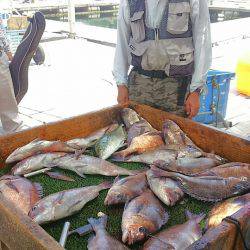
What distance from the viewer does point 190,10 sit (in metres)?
3.46

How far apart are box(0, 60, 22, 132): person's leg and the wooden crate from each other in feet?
10.1

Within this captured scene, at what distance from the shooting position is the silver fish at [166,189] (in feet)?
7.80

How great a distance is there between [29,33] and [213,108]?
3378 mm

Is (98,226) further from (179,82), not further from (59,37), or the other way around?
(59,37)

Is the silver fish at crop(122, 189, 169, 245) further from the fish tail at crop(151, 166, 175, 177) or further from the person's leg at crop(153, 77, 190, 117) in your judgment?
the person's leg at crop(153, 77, 190, 117)

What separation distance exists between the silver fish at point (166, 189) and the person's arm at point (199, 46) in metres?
1.28

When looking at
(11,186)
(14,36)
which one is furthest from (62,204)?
(14,36)

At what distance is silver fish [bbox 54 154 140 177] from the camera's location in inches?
111

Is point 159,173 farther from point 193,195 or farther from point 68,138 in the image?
point 68,138

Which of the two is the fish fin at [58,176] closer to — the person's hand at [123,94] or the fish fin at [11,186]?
the fish fin at [11,186]

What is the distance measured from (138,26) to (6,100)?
11.2 ft

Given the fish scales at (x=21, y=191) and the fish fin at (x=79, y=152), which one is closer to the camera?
the fish scales at (x=21, y=191)

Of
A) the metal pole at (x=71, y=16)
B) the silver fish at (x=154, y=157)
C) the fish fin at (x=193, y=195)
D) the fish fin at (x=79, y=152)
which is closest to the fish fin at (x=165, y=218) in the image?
the fish fin at (x=193, y=195)

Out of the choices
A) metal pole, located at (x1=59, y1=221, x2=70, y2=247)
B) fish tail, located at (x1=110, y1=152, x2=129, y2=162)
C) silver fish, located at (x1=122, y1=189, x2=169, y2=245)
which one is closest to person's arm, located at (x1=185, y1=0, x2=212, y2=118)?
fish tail, located at (x1=110, y1=152, x2=129, y2=162)
